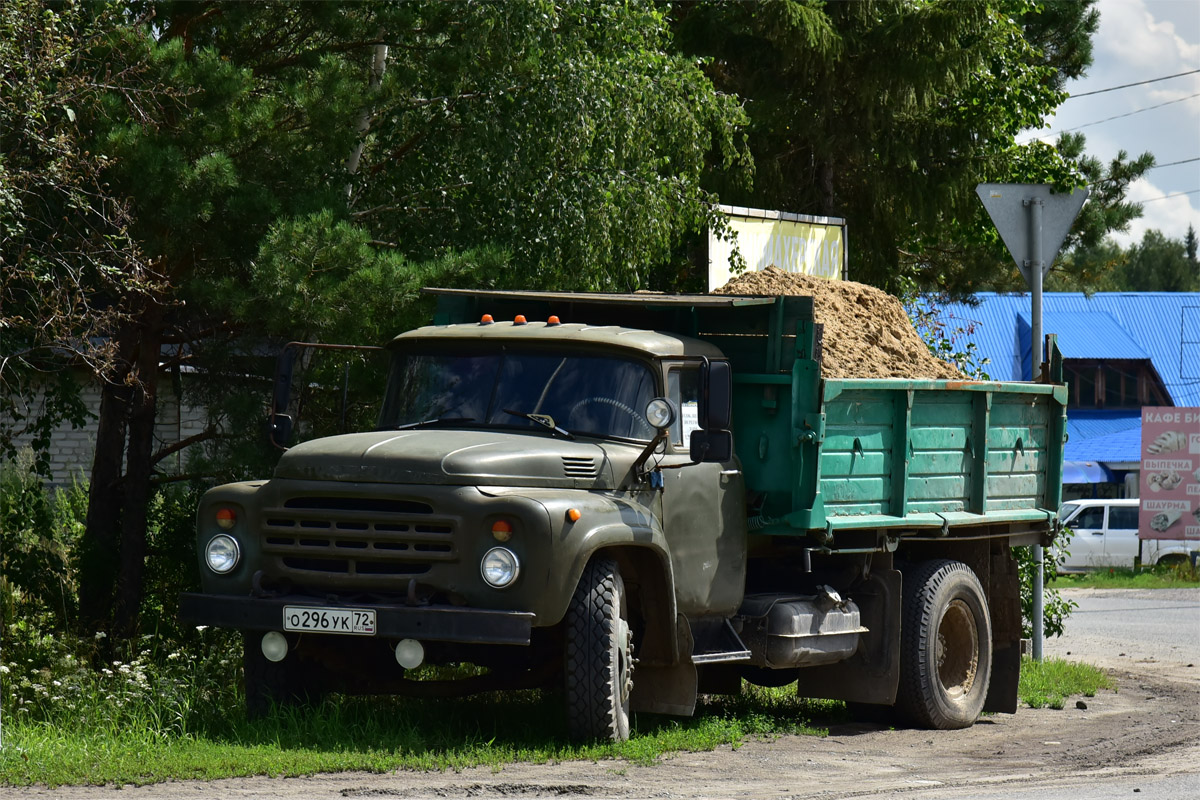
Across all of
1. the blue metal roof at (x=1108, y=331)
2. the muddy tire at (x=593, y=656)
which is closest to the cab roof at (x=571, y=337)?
the muddy tire at (x=593, y=656)

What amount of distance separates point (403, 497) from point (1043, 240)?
6.62 m

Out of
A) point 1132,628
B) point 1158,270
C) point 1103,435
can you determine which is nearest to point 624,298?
point 1132,628

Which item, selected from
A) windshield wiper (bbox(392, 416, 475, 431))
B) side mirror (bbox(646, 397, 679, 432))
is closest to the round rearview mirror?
side mirror (bbox(646, 397, 679, 432))

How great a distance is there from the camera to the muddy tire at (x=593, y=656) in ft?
25.5

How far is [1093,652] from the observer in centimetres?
1555

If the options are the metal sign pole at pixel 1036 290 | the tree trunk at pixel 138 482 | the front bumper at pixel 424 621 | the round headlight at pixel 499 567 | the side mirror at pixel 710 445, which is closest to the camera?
the front bumper at pixel 424 621

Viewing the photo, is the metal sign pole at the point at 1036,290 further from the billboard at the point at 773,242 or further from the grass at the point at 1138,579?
the grass at the point at 1138,579

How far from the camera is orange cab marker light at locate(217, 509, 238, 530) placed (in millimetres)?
8117

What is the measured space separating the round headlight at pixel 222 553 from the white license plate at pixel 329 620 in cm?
50

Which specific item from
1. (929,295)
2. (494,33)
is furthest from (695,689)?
(929,295)

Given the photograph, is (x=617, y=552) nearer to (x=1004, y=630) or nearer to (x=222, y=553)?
(x=222, y=553)

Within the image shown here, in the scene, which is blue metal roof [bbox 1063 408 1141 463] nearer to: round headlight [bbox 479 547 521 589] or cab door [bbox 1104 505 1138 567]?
cab door [bbox 1104 505 1138 567]

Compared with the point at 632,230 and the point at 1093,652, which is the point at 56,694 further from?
the point at 1093,652

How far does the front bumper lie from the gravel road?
64 cm
